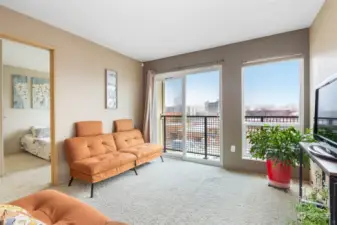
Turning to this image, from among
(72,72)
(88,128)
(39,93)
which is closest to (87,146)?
(88,128)

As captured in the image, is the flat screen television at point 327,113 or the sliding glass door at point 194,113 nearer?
the flat screen television at point 327,113

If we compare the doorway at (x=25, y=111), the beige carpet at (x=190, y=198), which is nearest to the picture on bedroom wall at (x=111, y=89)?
the doorway at (x=25, y=111)

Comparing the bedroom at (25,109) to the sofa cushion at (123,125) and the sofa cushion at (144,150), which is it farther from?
the sofa cushion at (144,150)

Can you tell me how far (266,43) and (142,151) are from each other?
282 cm

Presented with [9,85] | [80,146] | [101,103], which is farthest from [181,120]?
[9,85]

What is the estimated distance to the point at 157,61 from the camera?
14.1 feet

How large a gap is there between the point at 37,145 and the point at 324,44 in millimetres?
5635

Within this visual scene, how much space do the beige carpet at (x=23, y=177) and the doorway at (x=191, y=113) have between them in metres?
2.52

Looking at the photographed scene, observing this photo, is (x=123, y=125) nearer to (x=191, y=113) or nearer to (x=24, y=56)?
(x=191, y=113)

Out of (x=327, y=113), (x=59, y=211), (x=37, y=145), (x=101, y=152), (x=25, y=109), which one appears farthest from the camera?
(x=25, y=109)

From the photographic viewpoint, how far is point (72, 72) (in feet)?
9.67

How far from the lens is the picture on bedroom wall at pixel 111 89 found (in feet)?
11.6

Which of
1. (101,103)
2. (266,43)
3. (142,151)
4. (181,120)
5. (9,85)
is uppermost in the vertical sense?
(266,43)

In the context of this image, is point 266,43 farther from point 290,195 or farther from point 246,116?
point 290,195
